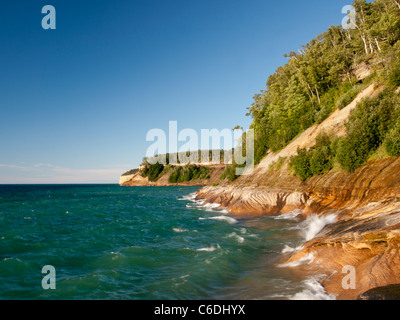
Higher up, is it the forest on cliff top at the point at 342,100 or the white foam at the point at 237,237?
the forest on cliff top at the point at 342,100

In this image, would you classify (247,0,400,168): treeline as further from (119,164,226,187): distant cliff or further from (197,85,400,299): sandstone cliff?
(119,164,226,187): distant cliff

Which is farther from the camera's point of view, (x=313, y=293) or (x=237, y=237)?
(x=237, y=237)

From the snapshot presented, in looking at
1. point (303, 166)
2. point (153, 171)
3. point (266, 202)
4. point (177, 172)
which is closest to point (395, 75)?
point (303, 166)

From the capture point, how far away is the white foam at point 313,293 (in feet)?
28.2

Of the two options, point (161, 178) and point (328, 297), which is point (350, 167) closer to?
point (328, 297)

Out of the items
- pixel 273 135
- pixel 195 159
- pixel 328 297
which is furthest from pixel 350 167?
pixel 195 159

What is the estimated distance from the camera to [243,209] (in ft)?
100

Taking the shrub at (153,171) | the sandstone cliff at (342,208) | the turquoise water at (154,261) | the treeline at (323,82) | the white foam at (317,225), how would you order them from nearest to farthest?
the sandstone cliff at (342,208) → the turquoise water at (154,261) → the white foam at (317,225) → the treeline at (323,82) → the shrub at (153,171)

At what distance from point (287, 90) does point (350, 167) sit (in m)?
36.7

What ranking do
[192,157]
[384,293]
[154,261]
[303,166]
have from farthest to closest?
[192,157] < [303,166] < [154,261] < [384,293]

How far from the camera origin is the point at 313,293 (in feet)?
29.2

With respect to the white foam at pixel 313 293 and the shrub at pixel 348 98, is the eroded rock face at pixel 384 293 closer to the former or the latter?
the white foam at pixel 313 293

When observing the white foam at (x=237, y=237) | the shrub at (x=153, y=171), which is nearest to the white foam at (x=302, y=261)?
the white foam at (x=237, y=237)

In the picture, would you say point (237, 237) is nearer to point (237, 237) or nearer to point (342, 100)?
point (237, 237)
